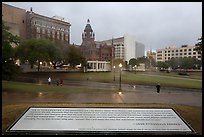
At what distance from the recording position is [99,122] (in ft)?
17.9

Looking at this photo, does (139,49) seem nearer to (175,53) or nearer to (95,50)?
(95,50)

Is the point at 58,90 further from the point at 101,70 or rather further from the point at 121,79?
the point at 121,79

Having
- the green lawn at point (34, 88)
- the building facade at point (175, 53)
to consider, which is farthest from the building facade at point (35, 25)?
the building facade at point (175, 53)

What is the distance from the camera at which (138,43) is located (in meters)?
17.5

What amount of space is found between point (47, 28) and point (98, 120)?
1356cm

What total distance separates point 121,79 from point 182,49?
307 inches

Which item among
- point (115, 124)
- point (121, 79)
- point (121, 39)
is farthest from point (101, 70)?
point (115, 124)

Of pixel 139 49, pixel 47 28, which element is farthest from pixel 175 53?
pixel 47 28

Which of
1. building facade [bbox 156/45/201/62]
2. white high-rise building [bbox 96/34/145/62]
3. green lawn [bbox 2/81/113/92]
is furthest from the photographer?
building facade [bbox 156/45/201/62]

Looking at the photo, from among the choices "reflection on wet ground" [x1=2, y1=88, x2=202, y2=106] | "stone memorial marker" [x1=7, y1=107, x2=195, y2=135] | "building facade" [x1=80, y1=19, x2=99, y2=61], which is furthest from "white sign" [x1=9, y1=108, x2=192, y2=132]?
"building facade" [x1=80, y1=19, x2=99, y2=61]

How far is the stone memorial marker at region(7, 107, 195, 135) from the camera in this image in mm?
5156

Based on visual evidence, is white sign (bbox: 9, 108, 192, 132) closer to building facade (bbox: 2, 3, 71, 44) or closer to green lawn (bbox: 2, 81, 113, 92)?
building facade (bbox: 2, 3, 71, 44)

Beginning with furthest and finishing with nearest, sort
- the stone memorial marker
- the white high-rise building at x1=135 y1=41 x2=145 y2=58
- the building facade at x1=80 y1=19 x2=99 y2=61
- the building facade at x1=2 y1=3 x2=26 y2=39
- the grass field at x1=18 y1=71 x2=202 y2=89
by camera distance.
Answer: the grass field at x1=18 y1=71 x2=202 y2=89 → the white high-rise building at x1=135 y1=41 x2=145 y2=58 → the building facade at x1=80 y1=19 x2=99 y2=61 → the building facade at x1=2 y1=3 x2=26 y2=39 → the stone memorial marker

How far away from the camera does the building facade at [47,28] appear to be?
1633cm
